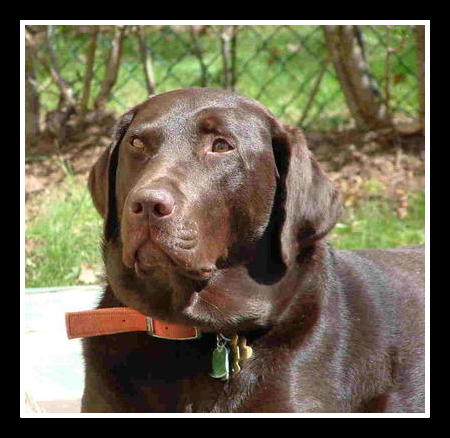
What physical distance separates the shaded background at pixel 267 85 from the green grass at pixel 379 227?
1.3 inches

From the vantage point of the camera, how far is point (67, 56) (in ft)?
24.7

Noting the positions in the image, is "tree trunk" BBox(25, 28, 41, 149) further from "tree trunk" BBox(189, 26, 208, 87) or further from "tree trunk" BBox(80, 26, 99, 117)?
"tree trunk" BBox(189, 26, 208, 87)

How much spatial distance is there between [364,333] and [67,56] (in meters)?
4.74

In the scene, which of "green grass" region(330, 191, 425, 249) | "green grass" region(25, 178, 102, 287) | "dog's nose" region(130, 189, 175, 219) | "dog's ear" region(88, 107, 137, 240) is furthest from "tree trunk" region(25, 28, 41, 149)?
"dog's nose" region(130, 189, 175, 219)

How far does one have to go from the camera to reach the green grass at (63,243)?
18.3 ft

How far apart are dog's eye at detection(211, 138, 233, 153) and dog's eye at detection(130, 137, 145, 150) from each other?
259mm

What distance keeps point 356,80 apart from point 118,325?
4640 millimetres

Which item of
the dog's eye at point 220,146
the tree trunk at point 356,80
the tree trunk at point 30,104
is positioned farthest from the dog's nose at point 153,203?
the tree trunk at point 356,80

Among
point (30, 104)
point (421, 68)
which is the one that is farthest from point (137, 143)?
point (421, 68)

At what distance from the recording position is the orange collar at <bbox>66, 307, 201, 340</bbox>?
3.32m

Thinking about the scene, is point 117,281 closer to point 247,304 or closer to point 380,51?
point 247,304

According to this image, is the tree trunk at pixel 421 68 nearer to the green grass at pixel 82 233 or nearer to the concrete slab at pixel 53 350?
the green grass at pixel 82 233

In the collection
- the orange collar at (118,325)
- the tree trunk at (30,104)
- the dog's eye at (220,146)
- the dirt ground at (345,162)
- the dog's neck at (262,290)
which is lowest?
the orange collar at (118,325)

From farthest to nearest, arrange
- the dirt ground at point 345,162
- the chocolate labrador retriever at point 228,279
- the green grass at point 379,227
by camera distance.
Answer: the dirt ground at point 345,162
the green grass at point 379,227
the chocolate labrador retriever at point 228,279
